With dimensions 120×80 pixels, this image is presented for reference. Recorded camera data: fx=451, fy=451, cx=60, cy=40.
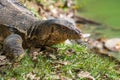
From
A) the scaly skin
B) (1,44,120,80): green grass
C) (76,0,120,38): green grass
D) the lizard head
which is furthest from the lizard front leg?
(76,0,120,38): green grass

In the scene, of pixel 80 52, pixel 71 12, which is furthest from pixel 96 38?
pixel 80 52

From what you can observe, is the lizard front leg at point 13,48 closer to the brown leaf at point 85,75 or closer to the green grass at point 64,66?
the green grass at point 64,66

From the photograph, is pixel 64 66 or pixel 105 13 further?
pixel 105 13

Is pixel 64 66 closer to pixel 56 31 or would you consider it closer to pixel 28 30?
pixel 56 31

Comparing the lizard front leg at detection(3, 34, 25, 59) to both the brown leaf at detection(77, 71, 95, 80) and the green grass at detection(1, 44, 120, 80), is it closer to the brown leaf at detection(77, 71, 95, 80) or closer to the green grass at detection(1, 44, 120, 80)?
the green grass at detection(1, 44, 120, 80)

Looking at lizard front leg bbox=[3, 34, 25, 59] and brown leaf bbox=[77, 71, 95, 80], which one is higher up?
lizard front leg bbox=[3, 34, 25, 59]

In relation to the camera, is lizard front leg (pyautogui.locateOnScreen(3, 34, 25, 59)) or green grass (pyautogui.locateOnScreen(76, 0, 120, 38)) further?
green grass (pyautogui.locateOnScreen(76, 0, 120, 38))

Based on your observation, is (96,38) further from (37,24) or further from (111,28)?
(37,24)

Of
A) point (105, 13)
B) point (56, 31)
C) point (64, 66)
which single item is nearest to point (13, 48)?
point (56, 31)

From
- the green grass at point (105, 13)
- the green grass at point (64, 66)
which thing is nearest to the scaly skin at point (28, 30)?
the green grass at point (64, 66)
